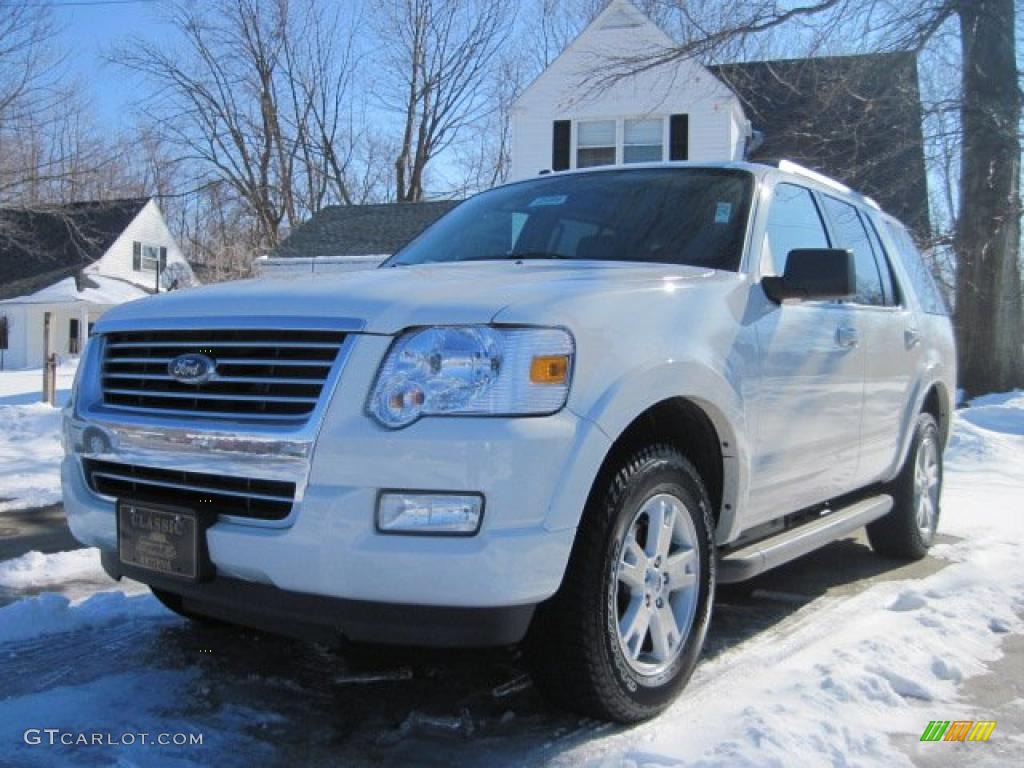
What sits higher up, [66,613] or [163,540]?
[163,540]

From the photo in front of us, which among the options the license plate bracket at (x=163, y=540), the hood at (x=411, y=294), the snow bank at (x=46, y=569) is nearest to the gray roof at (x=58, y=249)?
the snow bank at (x=46, y=569)

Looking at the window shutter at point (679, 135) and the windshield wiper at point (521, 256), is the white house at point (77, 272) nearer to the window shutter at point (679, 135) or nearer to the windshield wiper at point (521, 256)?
the window shutter at point (679, 135)

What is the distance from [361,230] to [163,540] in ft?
67.3

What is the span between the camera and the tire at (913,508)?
202 inches

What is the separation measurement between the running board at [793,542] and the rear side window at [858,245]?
1.00m

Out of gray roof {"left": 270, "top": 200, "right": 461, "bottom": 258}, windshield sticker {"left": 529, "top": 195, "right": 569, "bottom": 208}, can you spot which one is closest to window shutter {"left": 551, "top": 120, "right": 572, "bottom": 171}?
gray roof {"left": 270, "top": 200, "right": 461, "bottom": 258}

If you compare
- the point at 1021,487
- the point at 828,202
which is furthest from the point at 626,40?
the point at 828,202

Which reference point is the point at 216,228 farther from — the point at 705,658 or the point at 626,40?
the point at 705,658

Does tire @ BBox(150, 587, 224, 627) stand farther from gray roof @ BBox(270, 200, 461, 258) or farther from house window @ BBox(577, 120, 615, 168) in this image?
gray roof @ BBox(270, 200, 461, 258)

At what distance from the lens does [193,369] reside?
2.72m

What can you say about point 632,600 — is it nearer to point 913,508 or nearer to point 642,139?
point 913,508

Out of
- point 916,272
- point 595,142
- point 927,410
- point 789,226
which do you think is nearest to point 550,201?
point 789,226

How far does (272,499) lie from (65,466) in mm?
1026

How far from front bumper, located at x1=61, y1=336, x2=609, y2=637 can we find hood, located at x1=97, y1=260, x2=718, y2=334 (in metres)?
0.14
